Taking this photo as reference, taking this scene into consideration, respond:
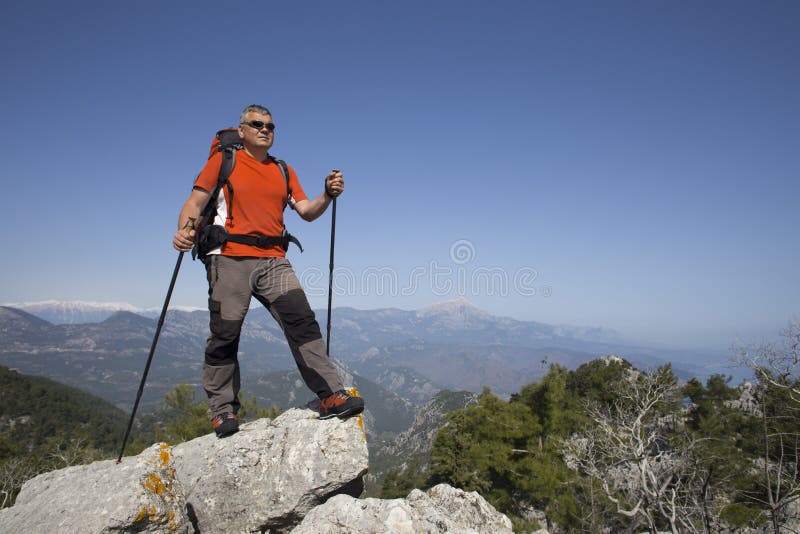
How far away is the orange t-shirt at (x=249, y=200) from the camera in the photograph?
455 cm

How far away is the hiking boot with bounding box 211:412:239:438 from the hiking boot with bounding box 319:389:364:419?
1.15 metres

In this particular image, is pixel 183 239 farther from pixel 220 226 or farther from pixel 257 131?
pixel 257 131

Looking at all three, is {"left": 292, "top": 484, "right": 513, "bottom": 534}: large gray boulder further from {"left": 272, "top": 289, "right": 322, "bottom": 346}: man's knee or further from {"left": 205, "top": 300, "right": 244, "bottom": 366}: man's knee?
{"left": 205, "top": 300, "right": 244, "bottom": 366}: man's knee

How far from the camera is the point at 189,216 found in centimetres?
430

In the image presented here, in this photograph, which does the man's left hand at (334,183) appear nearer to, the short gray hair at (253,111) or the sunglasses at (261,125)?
the sunglasses at (261,125)

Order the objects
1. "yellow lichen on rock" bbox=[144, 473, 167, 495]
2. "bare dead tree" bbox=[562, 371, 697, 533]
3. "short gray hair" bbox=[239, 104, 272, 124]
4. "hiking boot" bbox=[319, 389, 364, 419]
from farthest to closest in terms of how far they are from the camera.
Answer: "bare dead tree" bbox=[562, 371, 697, 533]
"short gray hair" bbox=[239, 104, 272, 124]
"hiking boot" bbox=[319, 389, 364, 419]
"yellow lichen on rock" bbox=[144, 473, 167, 495]

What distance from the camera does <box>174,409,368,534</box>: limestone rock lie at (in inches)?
170

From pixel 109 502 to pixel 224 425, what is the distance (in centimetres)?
130

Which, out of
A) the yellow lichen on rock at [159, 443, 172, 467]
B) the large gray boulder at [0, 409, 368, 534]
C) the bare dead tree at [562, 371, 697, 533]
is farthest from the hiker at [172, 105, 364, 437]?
the bare dead tree at [562, 371, 697, 533]

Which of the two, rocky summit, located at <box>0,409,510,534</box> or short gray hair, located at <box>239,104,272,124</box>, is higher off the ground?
short gray hair, located at <box>239,104,272,124</box>

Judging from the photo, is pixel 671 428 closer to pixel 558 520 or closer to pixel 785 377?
pixel 558 520

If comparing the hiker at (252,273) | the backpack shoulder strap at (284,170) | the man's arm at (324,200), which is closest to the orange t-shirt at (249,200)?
the hiker at (252,273)

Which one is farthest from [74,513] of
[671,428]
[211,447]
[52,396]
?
[52,396]

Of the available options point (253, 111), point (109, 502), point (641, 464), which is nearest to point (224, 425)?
point (109, 502)
